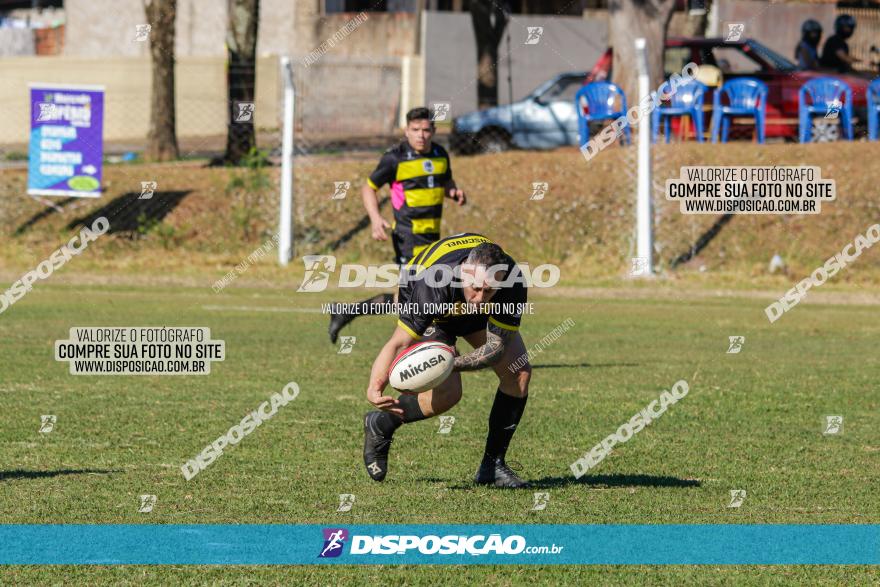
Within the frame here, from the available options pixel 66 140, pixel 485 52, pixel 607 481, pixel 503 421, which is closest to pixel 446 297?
pixel 503 421

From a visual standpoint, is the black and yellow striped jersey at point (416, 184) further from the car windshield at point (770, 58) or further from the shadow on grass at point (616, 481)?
the car windshield at point (770, 58)

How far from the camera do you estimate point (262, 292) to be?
1964cm

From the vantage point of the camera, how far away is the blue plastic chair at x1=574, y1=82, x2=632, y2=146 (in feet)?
75.8

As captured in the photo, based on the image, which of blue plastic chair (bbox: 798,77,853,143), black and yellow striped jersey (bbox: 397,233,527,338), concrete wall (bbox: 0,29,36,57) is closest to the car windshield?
blue plastic chair (bbox: 798,77,853,143)

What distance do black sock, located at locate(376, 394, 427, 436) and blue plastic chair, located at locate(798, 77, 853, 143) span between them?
55.7ft

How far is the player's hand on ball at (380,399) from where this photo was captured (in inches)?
298

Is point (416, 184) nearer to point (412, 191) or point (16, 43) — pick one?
point (412, 191)

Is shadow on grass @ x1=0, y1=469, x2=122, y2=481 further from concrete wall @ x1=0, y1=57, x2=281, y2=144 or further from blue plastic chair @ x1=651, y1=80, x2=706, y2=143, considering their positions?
concrete wall @ x1=0, y1=57, x2=281, y2=144

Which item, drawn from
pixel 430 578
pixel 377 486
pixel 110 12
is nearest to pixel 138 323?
pixel 377 486

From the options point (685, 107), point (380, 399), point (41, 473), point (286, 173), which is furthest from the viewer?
point (685, 107)

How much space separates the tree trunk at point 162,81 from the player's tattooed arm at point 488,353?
19772mm

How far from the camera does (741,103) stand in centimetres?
2373

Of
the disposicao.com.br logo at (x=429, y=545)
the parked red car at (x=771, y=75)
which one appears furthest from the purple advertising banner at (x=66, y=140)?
the disposicao.com.br logo at (x=429, y=545)

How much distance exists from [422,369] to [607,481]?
5.28ft
